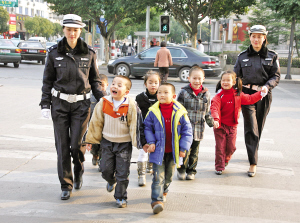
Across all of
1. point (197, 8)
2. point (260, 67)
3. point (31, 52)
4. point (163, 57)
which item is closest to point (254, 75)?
point (260, 67)

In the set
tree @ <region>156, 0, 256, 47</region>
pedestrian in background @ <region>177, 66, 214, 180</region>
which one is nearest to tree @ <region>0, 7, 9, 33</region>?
tree @ <region>156, 0, 256, 47</region>

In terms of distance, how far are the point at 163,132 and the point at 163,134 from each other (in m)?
0.02

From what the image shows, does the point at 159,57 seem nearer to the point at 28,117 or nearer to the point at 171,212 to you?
the point at 28,117

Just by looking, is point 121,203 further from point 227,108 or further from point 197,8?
point 197,8

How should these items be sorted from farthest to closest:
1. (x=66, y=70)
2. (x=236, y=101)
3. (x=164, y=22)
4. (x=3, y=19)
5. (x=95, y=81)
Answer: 1. (x=3, y=19)
2. (x=164, y=22)
3. (x=236, y=101)
4. (x=95, y=81)
5. (x=66, y=70)

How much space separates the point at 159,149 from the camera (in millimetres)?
3908

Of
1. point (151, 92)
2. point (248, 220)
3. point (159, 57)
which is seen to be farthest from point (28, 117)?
point (159, 57)

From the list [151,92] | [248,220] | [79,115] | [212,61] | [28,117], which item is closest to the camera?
[248,220]

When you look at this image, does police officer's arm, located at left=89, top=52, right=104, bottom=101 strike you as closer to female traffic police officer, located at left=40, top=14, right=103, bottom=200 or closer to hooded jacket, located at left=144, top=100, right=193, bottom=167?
female traffic police officer, located at left=40, top=14, right=103, bottom=200

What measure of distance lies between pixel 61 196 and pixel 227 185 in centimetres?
202

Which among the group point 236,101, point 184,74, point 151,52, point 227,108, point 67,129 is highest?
point 151,52

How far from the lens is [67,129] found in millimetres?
4227

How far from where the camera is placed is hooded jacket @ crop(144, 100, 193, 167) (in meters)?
3.91

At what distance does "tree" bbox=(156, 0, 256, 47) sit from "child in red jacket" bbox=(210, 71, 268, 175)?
18517 mm
